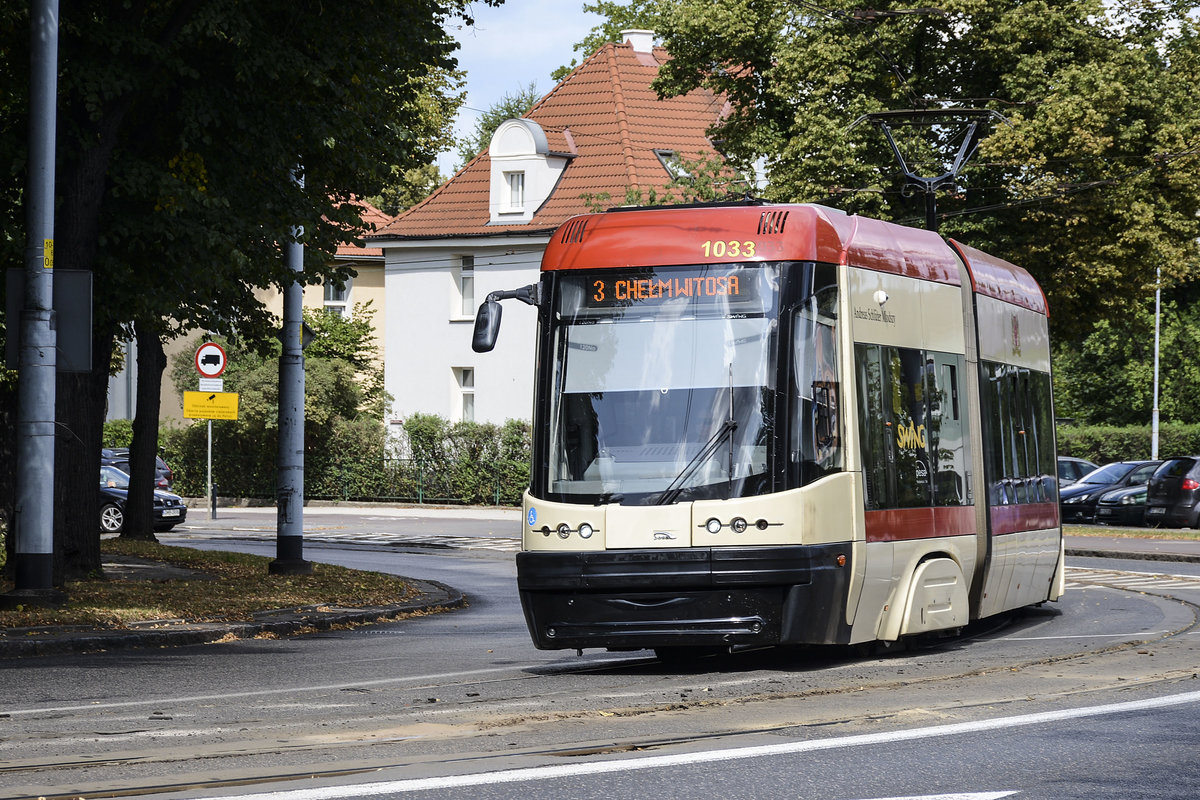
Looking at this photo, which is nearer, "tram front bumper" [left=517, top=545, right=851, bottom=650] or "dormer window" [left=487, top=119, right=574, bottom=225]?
"tram front bumper" [left=517, top=545, right=851, bottom=650]

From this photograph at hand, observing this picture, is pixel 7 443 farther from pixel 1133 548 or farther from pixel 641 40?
pixel 641 40

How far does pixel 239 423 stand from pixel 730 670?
38.5m

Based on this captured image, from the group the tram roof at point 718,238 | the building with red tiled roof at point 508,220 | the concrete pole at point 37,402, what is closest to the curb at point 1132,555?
the tram roof at point 718,238

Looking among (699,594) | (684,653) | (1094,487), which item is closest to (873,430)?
(699,594)

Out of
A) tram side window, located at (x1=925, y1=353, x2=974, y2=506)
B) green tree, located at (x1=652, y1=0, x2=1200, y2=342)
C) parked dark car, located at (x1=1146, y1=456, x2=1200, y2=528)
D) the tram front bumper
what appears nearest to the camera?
the tram front bumper

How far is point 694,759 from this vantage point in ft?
25.6

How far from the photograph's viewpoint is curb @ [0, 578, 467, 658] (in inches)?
521

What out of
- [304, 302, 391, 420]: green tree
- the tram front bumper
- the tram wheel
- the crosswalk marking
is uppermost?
[304, 302, 391, 420]: green tree

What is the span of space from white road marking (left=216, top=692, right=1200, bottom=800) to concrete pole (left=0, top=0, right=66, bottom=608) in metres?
8.68

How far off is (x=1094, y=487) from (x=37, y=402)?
31.3 m

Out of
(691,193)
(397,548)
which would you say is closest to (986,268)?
(397,548)

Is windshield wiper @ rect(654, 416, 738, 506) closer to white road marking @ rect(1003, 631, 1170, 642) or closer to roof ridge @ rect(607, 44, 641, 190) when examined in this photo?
white road marking @ rect(1003, 631, 1170, 642)

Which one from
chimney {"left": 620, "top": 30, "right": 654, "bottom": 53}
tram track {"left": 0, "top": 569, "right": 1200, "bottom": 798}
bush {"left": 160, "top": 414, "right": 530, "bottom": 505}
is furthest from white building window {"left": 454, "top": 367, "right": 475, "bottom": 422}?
tram track {"left": 0, "top": 569, "right": 1200, "bottom": 798}

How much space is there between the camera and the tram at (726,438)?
11.3 metres
